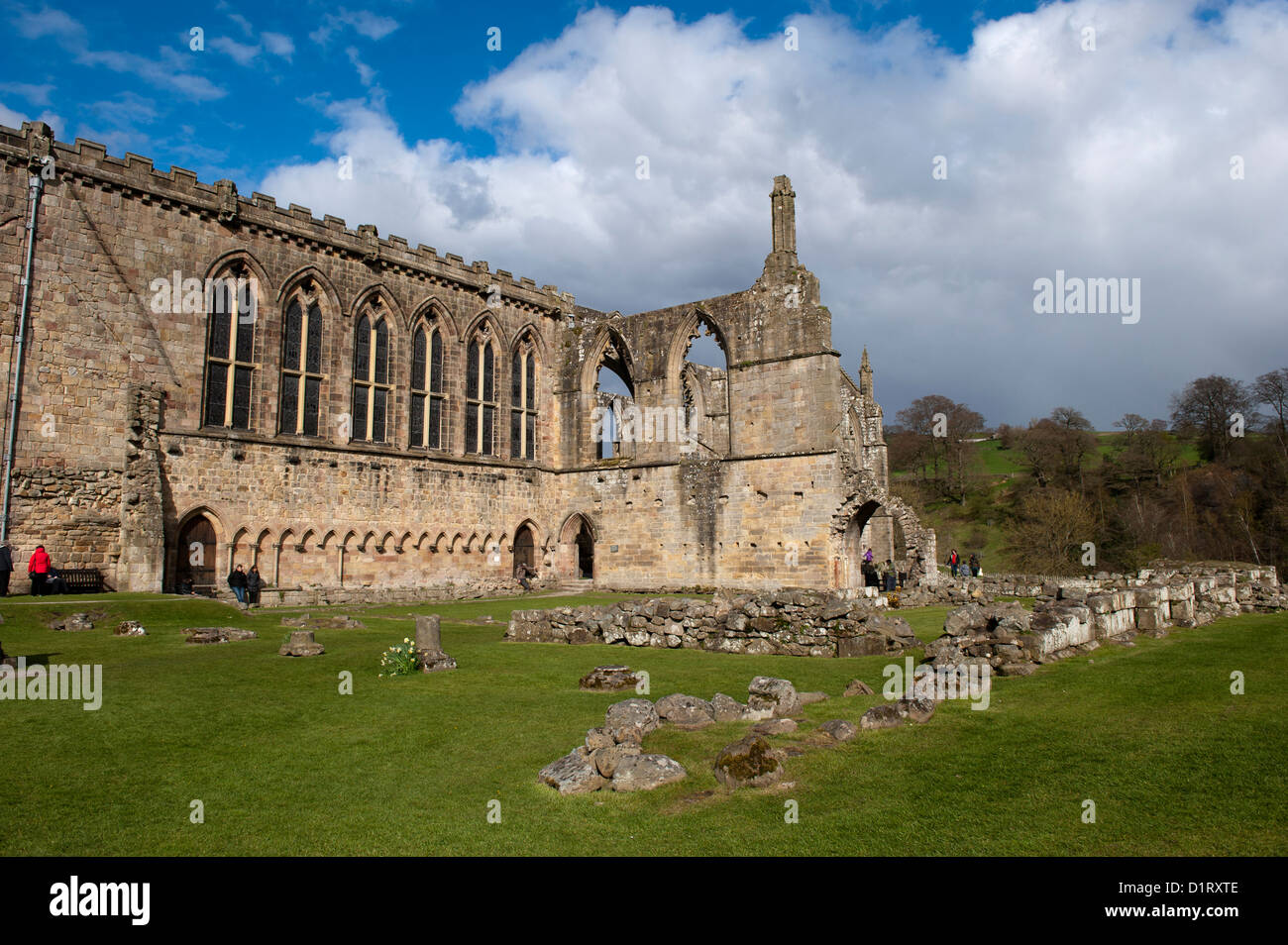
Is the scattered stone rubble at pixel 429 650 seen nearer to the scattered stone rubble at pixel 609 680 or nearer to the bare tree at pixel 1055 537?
the scattered stone rubble at pixel 609 680

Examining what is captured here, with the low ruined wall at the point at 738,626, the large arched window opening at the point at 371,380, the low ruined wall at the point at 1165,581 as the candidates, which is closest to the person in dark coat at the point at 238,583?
the large arched window opening at the point at 371,380

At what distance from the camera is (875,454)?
1559 inches

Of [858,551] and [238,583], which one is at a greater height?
[858,551]

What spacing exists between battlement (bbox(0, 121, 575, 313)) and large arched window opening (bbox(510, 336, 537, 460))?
7.88 ft

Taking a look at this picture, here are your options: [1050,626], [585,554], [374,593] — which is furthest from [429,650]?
[585,554]

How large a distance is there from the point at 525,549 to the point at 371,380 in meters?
8.72

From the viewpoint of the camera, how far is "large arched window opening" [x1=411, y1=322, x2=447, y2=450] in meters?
27.9

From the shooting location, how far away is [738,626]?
14.0 metres

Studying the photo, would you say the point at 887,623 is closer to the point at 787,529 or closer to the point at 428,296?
the point at 787,529

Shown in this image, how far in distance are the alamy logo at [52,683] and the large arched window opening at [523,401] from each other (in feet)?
69.6

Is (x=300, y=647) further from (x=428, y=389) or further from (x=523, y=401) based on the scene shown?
(x=523, y=401)

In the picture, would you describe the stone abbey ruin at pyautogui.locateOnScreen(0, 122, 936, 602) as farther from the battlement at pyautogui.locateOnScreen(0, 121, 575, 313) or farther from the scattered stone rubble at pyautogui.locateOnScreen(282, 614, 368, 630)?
the scattered stone rubble at pyautogui.locateOnScreen(282, 614, 368, 630)
